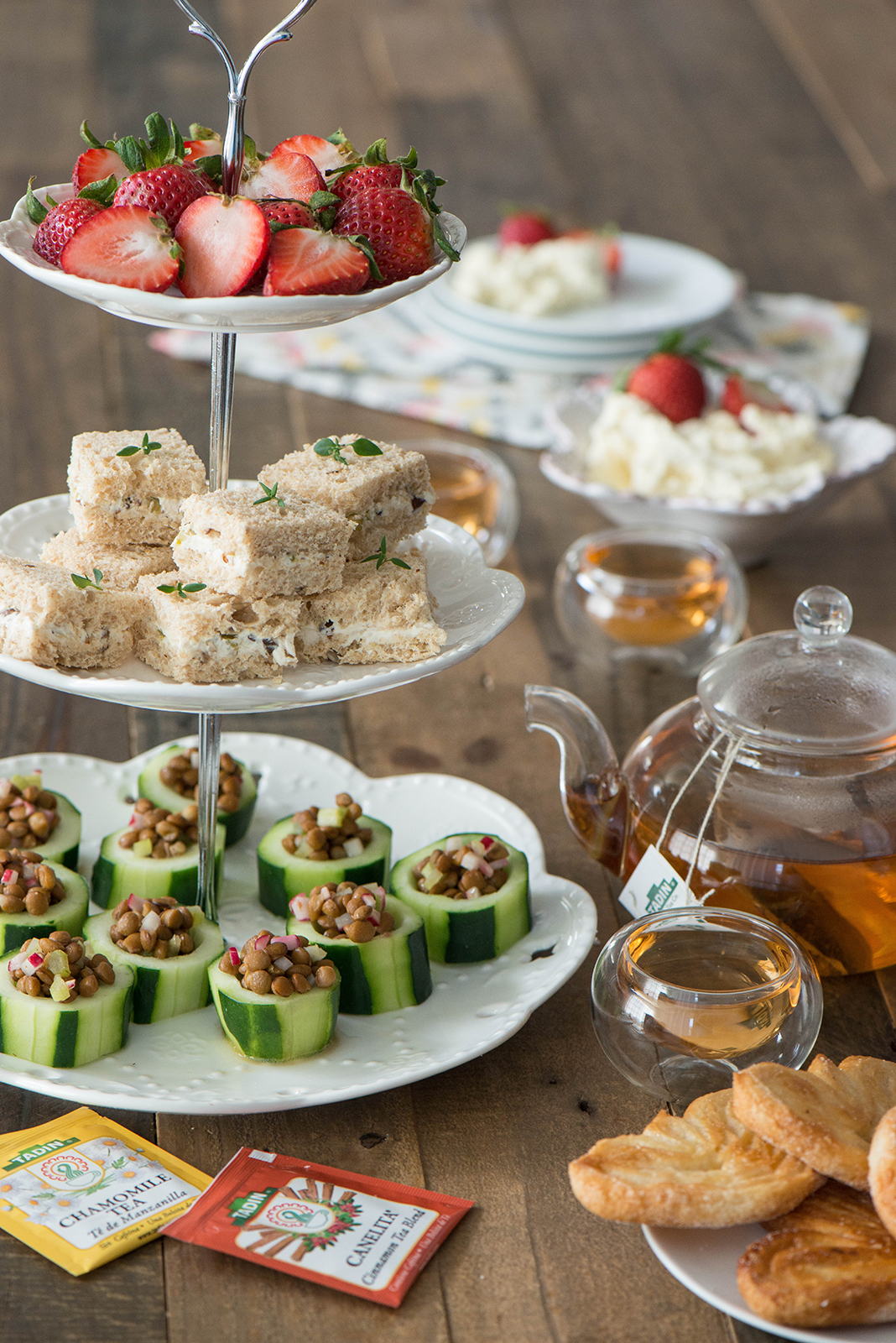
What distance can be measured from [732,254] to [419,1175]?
8.68ft

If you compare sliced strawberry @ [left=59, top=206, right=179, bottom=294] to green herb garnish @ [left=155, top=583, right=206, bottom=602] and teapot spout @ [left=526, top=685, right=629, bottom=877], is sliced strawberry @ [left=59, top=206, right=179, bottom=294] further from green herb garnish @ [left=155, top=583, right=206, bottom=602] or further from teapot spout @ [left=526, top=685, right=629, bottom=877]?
teapot spout @ [left=526, top=685, right=629, bottom=877]

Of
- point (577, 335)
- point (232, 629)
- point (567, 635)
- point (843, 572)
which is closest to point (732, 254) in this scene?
point (577, 335)

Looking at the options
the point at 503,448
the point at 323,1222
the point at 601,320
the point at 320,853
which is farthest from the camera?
the point at 601,320

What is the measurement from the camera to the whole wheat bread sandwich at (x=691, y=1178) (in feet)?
3.41

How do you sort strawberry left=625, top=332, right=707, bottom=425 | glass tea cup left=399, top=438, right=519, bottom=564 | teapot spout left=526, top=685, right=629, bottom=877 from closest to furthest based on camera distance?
teapot spout left=526, top=685, right=629, bottom=877
glass tea cup left=399, top=438, right=519, bottom=564
strawberry left=625, top=332, right=707, bottom=425

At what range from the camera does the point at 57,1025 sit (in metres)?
1.19

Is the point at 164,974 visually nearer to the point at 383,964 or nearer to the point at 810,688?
the point at 383,964

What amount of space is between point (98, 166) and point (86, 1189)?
0.81 metres

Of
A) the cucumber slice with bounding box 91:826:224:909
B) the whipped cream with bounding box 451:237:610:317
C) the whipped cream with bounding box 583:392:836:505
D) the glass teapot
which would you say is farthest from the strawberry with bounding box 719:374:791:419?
the cucumber slice with bounding box 91:826:224:909

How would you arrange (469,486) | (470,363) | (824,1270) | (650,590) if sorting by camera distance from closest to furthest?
1. (824,1270)
2. (650,590)
3. (469,486)
4. (470,363)

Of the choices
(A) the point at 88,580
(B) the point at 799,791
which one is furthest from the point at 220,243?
(B) the point at 799,791

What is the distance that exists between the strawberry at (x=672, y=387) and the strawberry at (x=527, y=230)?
68 centimetres

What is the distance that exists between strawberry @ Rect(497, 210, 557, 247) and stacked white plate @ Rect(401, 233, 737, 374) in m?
0.15

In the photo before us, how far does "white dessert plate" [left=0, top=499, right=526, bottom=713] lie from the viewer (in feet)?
Result: 3.52
